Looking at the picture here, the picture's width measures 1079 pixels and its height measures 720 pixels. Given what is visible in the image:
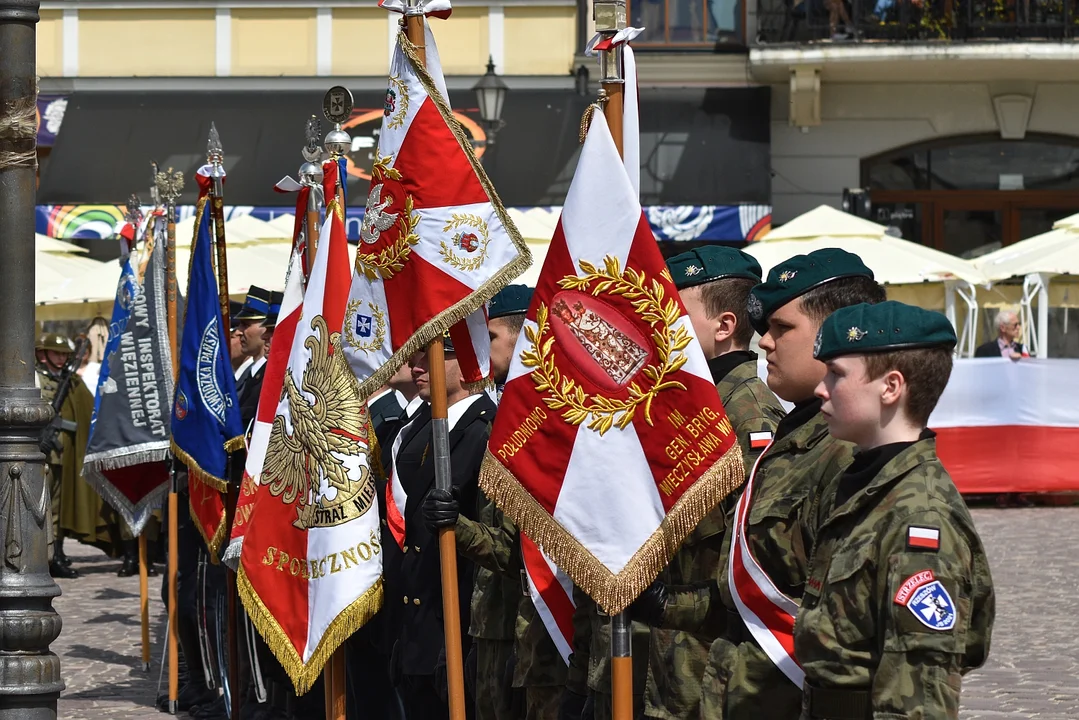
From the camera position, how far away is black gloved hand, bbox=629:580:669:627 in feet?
14.6

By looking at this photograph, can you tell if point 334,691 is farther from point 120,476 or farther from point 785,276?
point 120,476

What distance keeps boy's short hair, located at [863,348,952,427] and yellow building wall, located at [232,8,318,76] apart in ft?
66.1

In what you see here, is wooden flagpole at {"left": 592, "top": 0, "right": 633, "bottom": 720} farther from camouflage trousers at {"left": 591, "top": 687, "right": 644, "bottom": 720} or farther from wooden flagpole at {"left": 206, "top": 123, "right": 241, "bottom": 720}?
wooden flagpole at {"left": 206, "top": 123, "right": 241, "bottom": 720}

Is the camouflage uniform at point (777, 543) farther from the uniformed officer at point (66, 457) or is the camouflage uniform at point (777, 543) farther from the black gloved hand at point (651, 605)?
the uniformed officer at point (66, 457)

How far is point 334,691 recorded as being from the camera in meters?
6.09

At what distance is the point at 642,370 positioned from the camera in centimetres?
457

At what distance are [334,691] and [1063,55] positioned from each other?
18037mm

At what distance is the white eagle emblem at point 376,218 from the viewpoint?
5648 millimetres

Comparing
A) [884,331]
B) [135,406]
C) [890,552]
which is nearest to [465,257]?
[884,331]

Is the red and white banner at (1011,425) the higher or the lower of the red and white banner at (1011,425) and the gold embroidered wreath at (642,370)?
the lower

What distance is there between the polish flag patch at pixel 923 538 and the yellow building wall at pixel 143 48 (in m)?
20.8

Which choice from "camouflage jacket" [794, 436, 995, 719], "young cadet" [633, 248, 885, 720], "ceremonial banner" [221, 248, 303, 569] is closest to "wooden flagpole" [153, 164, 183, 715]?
"ceremonial banner" [221, 248, 303, 569]

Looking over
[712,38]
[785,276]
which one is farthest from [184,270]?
[785,276]

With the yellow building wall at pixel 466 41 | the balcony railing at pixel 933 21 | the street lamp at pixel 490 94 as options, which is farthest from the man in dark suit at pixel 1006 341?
the yellow building wall at pixel 466 41
